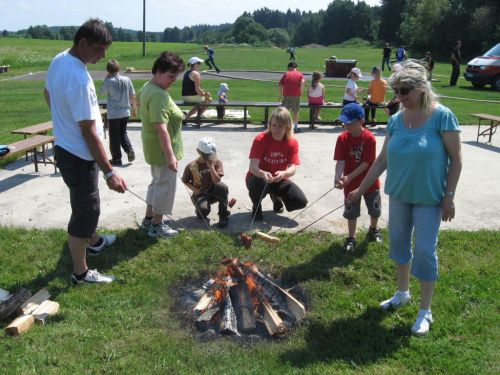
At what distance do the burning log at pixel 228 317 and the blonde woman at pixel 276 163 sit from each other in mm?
1874

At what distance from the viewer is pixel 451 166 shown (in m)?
3.59

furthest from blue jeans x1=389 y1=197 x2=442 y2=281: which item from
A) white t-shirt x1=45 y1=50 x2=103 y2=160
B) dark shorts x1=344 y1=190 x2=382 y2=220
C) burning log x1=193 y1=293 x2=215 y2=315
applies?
white t-shirt x1=45 y1=50 x2=103 y2=160

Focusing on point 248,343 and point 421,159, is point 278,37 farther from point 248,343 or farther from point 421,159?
point 248,343

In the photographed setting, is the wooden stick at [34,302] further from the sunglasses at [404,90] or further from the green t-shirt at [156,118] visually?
the sunglasses at [404,90]

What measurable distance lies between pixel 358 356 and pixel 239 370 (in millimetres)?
847

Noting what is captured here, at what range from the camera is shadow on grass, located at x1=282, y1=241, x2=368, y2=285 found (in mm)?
4727

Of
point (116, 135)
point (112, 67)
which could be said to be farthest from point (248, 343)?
point (112, 67)

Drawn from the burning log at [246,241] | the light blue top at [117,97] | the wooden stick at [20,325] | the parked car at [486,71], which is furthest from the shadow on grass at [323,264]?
the parked car at [486,71]

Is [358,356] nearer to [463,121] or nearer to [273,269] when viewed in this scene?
[273,269]

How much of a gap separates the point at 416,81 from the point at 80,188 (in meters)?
2.74

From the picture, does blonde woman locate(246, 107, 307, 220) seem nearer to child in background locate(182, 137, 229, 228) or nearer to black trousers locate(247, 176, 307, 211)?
black trousers locate(247, 176, 307, 211)

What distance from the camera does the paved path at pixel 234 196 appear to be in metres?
6.20

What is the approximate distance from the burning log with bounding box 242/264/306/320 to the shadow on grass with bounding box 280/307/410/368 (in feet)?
0.49

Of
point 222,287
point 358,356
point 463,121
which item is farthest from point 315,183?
point 463,121
